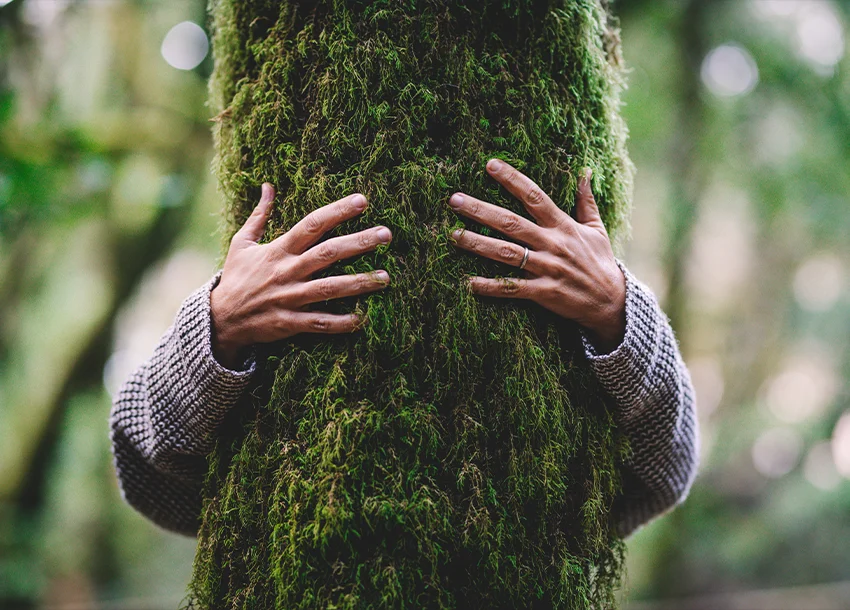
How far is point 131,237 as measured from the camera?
460 centimetres

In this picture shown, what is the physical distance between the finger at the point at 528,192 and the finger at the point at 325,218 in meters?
0.26

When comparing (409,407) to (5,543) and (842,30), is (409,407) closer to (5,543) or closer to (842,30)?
(5,543)

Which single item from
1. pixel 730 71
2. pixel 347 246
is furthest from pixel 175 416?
pixel 730 71

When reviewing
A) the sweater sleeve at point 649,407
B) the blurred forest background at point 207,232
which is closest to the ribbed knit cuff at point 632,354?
the sweater sleeve at point 649,407

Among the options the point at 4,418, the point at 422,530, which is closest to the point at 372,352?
the point at 422,530

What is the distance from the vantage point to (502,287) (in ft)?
3.71

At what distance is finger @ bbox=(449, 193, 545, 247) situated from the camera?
44.7 inches

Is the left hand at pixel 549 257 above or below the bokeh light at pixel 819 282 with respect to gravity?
above

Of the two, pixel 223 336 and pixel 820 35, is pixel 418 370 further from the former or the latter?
pixel 820 35

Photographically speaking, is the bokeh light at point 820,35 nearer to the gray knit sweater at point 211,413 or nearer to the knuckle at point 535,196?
the gray knit sweater at point 211,413

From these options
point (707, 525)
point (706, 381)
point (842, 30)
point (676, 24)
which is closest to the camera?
point (842, 30)

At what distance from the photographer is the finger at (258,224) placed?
1.22 meters

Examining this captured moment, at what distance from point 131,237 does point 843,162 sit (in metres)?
5.46

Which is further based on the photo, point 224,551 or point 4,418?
point 4,418
